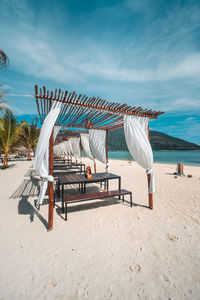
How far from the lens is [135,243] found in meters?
2.16

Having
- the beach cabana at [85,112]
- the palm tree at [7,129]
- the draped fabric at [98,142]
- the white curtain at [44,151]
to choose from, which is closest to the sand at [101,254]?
the beach cabana at [85,112]

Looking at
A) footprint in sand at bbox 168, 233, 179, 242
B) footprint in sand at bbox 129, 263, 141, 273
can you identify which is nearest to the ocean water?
footprint in sand at bbox 168, 233, 179, 242

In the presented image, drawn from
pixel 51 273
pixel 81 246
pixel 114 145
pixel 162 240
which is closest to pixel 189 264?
pixel 162 240

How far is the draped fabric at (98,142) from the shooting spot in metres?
6.96

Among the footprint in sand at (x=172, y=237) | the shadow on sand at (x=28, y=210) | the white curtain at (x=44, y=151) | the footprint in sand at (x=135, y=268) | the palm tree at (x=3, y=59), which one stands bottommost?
the shadow on sand at (x=28, y=210)

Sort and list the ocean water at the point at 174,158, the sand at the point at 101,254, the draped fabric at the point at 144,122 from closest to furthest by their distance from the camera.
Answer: the sand at the point at 101,254 < the draped fabric at the point at 144,122 < the ocean water at the point at 174,158

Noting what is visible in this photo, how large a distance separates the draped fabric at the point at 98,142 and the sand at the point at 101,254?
3831mm

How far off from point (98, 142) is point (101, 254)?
18.0 feet

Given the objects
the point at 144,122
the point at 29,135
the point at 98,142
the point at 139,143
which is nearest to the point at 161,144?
the point at 29,135

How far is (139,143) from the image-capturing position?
3.36 meters

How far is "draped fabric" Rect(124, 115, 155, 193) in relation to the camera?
11.0 ft

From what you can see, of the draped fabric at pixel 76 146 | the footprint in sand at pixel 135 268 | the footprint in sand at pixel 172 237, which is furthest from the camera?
the draped fabric at pixel 76 146

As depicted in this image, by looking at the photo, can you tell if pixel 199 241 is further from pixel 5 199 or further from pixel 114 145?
pixel 114 145

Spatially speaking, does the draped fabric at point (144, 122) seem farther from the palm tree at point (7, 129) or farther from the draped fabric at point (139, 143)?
the palm tree at point (7, 129)
